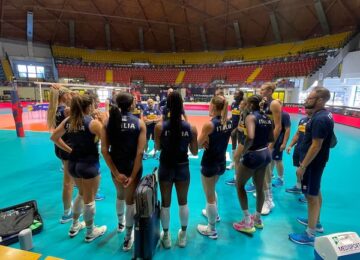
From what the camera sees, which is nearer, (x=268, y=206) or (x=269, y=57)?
(x=268, y=206)

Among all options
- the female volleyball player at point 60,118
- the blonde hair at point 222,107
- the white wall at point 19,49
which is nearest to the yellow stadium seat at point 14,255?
the female volleyball player at point 60,118

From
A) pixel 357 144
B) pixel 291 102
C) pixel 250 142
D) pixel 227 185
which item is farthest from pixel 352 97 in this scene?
pixel 250 142

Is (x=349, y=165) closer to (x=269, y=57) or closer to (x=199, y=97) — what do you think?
(x=199, y=97)

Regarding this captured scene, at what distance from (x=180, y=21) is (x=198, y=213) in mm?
25710

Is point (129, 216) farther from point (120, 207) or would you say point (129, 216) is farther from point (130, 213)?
point (120, 207)

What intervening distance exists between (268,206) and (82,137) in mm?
3049

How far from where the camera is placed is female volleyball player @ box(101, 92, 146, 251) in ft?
7.24

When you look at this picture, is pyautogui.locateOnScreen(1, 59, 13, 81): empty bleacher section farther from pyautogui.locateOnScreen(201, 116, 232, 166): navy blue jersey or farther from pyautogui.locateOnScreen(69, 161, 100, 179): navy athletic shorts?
pyautogui.locateOnScreen(201, 116, 232, 166): navy blue jersey

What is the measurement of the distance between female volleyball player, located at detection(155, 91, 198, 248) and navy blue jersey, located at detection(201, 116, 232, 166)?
0.24 m

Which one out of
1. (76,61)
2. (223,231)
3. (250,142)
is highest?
(76,61)

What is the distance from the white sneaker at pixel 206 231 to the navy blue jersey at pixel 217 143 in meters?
0.97

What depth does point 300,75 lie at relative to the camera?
1981cm

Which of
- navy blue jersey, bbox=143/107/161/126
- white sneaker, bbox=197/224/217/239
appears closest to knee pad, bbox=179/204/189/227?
white sneaker, bbox=197/224/217/239

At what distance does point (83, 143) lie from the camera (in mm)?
2393
